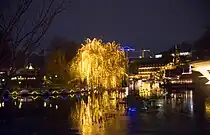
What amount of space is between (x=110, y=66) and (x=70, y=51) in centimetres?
3392

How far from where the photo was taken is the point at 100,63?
61.1 metres

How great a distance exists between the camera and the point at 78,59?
64188 mm

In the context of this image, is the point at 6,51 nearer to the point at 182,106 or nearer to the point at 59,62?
the point at 182,106

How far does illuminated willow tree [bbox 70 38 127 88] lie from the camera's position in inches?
2406

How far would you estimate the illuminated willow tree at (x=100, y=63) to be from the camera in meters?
61.1

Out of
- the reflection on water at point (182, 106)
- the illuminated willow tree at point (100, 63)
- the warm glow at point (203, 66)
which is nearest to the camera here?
the reflection on water at point (182, 106)

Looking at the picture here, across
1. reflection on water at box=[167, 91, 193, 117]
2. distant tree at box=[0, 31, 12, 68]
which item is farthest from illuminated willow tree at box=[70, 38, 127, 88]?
distant tree at box=[0, 31, 12, 68]

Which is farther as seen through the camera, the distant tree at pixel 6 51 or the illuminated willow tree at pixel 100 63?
the illuminated willow tree at pixel 100 63

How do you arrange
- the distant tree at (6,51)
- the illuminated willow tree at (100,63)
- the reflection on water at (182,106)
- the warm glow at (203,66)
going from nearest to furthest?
the distant tree at (6,51)
the reflection on water at (182,106)
the illuminated willow tree at (100,63)
the warm glow at (203,66)

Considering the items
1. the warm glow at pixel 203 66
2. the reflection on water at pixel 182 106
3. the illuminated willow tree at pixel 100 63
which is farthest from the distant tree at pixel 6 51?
the warm glow at pixel 203 66

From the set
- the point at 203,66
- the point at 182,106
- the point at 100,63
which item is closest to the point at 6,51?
the point at 182,106

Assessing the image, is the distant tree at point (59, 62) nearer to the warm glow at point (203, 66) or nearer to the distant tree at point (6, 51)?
the warm glow at point (203, 66)

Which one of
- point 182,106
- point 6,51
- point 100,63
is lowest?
point 182,106

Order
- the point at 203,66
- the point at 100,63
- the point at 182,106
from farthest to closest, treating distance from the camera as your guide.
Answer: the point at 203,66 → the point at 100,63 → the point at 182,106
